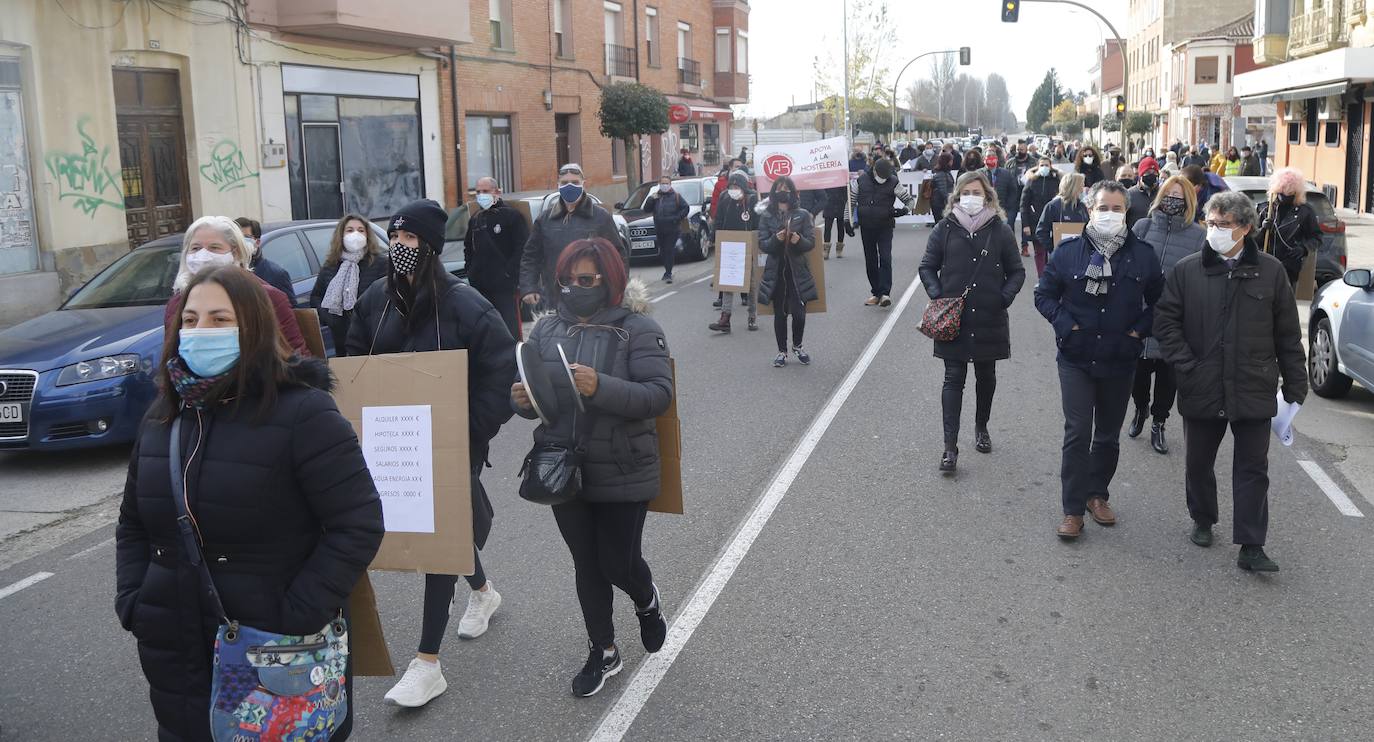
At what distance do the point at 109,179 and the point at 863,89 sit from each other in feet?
166

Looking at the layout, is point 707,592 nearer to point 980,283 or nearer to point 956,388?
point 956,388

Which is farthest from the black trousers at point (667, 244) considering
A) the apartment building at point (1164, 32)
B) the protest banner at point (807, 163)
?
the apartment building at point (1164, 32)

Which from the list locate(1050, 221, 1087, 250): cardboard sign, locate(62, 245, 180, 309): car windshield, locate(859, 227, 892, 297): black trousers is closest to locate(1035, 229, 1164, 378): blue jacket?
locate(1050, 221, 1087, 250): cardboard sign

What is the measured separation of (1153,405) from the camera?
7941 millimetres

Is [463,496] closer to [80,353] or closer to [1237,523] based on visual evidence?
[1237,523]

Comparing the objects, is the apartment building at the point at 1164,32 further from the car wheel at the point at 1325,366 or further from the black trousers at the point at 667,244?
the car wheel at the point at 1325,366

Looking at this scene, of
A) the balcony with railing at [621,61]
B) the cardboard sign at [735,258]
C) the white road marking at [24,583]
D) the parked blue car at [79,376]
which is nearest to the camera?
the white road marking at [24,583]

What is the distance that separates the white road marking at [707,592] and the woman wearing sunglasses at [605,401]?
8.8 inches

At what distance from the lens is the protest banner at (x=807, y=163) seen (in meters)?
17.5

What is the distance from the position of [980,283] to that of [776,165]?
1045cm

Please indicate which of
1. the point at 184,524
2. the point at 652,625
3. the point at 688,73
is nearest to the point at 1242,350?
the point at 652,625

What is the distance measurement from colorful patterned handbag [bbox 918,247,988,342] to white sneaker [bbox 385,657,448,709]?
13.3 ft

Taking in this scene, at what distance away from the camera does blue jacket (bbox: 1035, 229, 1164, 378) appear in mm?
5980

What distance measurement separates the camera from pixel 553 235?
9.76 metres
